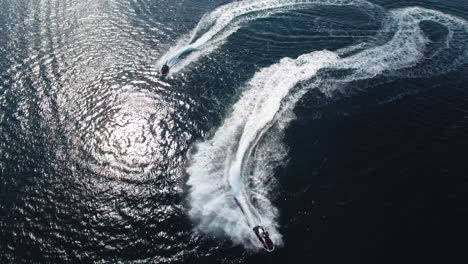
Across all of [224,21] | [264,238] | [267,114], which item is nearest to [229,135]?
[267,114]

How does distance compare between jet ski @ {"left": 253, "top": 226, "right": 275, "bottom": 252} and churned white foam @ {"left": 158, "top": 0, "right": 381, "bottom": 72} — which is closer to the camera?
jet ski @ {"left": 253, "top": 226, "right": 275, "bottom": 252}

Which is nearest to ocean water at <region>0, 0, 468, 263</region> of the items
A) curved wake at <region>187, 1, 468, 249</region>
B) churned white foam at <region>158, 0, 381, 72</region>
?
curved wake at <region>187, 1, 468, 249</region>

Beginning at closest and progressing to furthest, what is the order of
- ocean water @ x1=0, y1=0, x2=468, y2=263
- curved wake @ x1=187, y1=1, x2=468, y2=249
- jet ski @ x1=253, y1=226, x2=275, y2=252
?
jet ski @ x1=253, y1=226, x2=275, y2=252, ocean water @ x1=0, y1=0, x2=468, y2=263, curved wake @ x1=187, y1=1, x2=468, y2=249

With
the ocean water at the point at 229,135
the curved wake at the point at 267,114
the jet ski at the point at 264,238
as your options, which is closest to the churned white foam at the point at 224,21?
the ocean water at the point at 229,135

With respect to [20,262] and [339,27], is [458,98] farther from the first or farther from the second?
[20,262]

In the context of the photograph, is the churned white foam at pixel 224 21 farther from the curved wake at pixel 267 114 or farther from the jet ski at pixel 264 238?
the jet ski at pixel 264 238

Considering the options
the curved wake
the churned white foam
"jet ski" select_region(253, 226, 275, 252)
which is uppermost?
the churned white foam

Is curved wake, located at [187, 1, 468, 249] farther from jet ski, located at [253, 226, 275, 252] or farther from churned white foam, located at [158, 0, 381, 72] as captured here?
churned white foam, located at [158, 0, 381, 72]

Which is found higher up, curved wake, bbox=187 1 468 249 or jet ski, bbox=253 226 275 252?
curved wake, bbox=187 1 468 249
